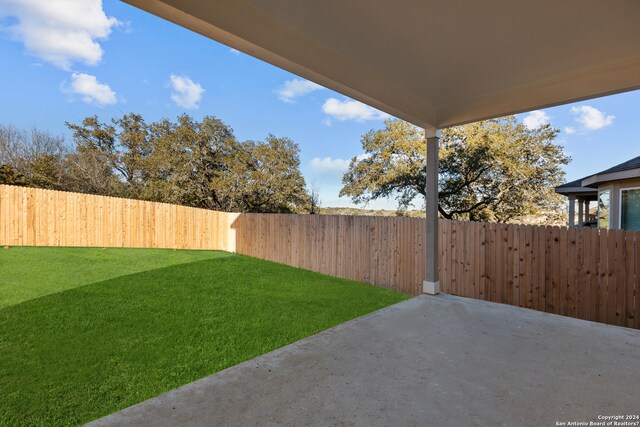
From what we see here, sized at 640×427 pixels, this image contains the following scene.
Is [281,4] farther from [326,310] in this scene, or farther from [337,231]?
[337,231]

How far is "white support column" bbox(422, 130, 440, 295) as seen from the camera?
4.24 meters

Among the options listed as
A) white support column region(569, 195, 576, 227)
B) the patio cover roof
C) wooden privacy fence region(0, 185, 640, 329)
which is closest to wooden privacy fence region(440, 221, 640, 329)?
wooden privacy fence region(0, 185, 640, 329)

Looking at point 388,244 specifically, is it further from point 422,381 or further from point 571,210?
point 571,210

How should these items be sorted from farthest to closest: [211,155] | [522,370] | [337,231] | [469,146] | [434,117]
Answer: [211,155] → [469,146] → [337,231] → [434,117] → [522,370]

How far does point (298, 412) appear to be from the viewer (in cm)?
176

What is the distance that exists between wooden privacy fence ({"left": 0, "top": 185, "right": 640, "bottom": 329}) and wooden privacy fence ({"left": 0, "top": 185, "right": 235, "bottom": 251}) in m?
0.02

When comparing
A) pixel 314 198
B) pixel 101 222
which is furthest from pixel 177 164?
pixel 314 198

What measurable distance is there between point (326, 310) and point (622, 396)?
9.38 ft

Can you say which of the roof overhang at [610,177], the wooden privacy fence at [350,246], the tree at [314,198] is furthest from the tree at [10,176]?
the roof overhang at [610,177]

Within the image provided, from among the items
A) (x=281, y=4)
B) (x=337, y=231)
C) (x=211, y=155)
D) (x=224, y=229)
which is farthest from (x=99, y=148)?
(x=281, y=4)

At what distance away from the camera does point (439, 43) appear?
7.88 ft

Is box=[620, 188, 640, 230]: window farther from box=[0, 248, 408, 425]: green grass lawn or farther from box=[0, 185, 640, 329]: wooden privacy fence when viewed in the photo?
box=[0, 248, 408, 425]: green grass lawn

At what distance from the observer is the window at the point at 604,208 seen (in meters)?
6.88

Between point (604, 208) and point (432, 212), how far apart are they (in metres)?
5.82
